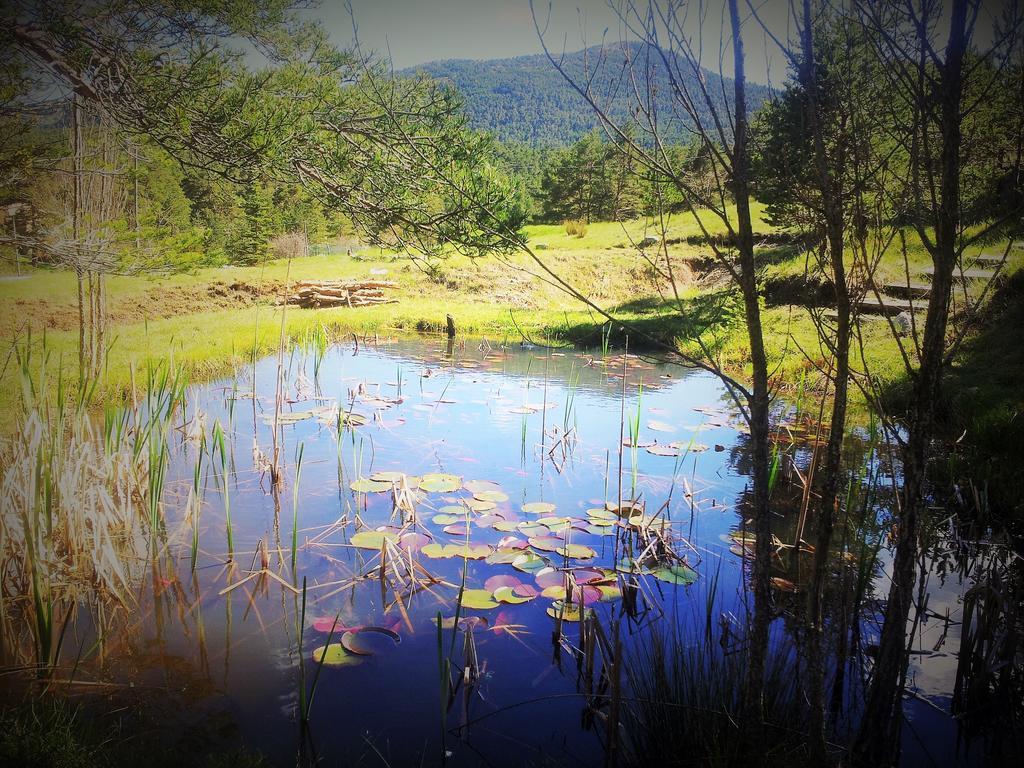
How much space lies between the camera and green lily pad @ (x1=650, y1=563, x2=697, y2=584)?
11.9 feet

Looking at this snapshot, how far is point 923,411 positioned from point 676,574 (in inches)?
89.2

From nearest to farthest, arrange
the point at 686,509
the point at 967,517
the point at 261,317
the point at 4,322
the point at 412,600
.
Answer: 1. the point at 412,600
2. the point at 967,517
3. the point at 686,509
4. the point at 4,322
5. the point at 261,317

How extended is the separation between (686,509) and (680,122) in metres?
3.50

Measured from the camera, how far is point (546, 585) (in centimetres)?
352

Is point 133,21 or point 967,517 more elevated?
point 133,21

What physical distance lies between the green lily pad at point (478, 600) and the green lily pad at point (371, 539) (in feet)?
2.41

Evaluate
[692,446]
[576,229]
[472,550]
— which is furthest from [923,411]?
[576,229]

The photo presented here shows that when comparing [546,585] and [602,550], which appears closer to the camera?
[546,585]

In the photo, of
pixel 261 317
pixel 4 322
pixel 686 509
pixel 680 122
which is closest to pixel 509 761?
pixel 680 122

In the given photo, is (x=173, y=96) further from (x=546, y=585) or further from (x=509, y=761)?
(x=509, y=761)

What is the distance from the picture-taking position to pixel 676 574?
3.68 metres

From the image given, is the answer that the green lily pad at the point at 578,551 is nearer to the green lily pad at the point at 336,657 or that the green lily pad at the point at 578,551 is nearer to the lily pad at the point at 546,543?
the lily pad at the point at 546,543

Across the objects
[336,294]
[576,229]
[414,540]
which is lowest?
[414,540]

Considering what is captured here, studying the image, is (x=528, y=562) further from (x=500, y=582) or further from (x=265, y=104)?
(x=265, y=104)
